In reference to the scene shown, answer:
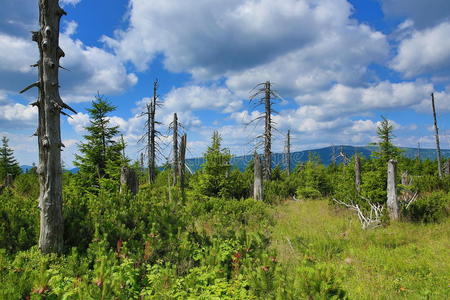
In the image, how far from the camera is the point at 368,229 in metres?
9.24

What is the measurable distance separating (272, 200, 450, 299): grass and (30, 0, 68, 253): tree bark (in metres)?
4.38

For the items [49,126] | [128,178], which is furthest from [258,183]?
[49,126]

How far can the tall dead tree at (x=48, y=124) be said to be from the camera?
4.95m

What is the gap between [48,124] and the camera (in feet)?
16.3

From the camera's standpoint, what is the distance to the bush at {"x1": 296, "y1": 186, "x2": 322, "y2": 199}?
16969mm

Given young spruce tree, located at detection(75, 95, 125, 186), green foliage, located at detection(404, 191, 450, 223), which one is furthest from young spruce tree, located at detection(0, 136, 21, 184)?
green foliage, located at detection(404, 191, 450, 223)

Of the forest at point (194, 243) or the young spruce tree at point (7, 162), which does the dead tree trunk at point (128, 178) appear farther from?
the young spruce tree at point (7, 162)

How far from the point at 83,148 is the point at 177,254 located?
432 inches

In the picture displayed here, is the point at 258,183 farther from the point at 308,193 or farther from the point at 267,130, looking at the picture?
the point at 267,130

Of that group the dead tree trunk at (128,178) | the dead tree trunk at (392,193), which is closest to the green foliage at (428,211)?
the dead tree trunk at (392,193)

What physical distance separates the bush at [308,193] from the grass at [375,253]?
5488mm

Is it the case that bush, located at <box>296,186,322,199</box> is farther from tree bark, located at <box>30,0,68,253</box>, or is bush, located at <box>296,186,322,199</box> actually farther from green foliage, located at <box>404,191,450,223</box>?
tree bark, located at <box>30,0,68,253</box>

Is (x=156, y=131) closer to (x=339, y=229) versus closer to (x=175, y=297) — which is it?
(x=339, y=229)

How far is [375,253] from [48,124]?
26.2 ft
